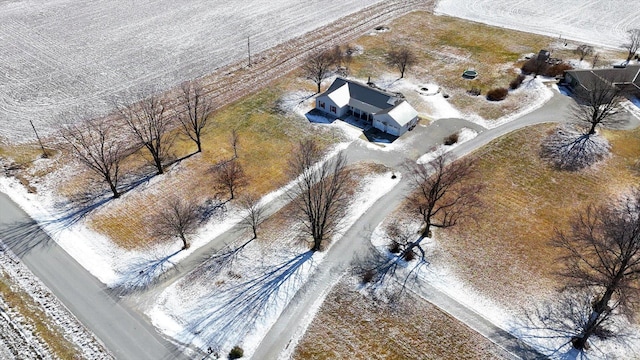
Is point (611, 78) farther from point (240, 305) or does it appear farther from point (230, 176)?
point (240, 305)

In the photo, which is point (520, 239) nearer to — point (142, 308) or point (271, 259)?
point (271, 259)

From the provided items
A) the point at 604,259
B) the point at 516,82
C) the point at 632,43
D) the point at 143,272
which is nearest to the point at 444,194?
the point at 604,259

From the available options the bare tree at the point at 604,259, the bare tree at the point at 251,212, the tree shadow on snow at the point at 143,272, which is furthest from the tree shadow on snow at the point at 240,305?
the bare tree at the point at 604,259

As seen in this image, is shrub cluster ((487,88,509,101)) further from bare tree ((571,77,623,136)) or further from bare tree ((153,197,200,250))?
bare tree ((153,197,200,250))

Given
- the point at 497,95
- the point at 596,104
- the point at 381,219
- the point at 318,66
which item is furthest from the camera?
the point at 318,66

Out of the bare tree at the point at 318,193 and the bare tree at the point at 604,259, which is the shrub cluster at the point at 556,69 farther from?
the bare tree at the point at 318,193

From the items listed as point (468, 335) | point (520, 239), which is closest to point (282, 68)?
point (520, 239)
